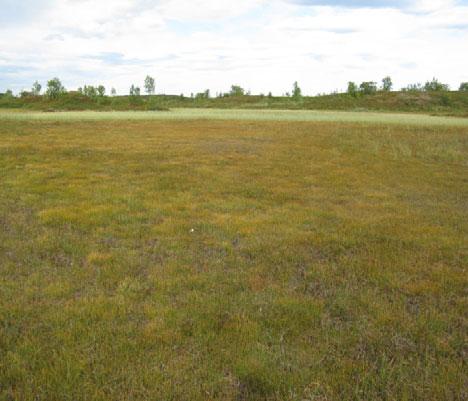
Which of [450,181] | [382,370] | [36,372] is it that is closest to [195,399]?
[36,372]

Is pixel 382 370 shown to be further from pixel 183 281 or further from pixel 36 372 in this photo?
pixel 36 372

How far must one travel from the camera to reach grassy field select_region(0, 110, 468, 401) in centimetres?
415

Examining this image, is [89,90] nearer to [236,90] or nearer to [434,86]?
[236,90]

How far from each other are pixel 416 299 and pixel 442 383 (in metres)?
1.95

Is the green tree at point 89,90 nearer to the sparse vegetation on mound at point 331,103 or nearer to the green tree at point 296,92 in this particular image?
the sparse vegetation on mound at point 331,103

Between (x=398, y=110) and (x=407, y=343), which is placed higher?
(x=398, y=110)

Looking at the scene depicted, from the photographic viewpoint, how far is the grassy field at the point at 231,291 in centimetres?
415

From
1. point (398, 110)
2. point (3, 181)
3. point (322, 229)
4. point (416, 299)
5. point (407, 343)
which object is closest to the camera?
point (407, 343)

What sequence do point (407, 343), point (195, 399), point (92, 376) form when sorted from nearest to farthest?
point (195, 399) < point (92, 376) < point (407, 343)

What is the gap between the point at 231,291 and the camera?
6.07 meters

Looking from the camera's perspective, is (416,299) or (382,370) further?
(416,299)

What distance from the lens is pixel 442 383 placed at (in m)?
4.13

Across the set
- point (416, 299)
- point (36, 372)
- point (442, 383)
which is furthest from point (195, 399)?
point (416, 299)

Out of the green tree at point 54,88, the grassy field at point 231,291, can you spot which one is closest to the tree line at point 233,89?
the green tree at point 54,88
